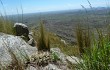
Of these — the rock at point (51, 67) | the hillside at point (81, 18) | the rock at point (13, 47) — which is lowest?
the rock at point (51, 67)

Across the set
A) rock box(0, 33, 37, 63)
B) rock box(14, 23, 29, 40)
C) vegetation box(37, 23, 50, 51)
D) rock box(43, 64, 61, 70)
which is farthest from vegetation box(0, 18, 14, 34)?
rock box(43, 64, 61, 70)

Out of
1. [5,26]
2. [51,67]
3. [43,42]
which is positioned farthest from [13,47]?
[5,26]

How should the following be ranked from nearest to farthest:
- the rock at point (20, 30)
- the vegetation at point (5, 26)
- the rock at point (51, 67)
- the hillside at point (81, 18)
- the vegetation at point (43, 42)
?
1. the hillside at point (81, 18)
2. the rock at point (51, 67)
3. the vegetation at point (43, 42)
4. the vegetation at point (5, 26)
5. the rock at point (20, 30)

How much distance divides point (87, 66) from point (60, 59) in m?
1.76

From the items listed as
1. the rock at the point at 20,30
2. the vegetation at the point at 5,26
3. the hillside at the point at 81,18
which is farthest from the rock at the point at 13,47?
the rock at the point at 20,30

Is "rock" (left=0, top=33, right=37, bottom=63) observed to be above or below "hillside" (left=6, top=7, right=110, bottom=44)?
below

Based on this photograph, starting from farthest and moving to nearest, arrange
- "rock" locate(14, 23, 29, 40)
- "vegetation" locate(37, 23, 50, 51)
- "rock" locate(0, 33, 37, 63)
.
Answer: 1. "rock" locate(14, 23, 29, 40)
2. "vegetation" locate(37, 23, 50, 51)
3. "rock" locate(0, 33, 37, 63)

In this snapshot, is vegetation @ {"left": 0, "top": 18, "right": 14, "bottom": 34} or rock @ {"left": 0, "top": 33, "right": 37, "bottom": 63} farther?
vegetation @ {"left": 0, "top": 18, "right": 14, "bottom": 34}

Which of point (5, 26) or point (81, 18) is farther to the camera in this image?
point (5, 26)

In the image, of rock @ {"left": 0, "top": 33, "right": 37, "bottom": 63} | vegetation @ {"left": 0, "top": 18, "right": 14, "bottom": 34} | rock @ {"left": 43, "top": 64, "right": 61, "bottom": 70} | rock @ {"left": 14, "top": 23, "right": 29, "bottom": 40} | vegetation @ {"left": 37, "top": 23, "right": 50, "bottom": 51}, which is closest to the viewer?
rock @ {"left": 43, "top": 64, "right": 61, "bottom": 70}

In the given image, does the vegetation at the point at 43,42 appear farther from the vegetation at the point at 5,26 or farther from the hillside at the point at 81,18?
the vegetation at the point at 5,26

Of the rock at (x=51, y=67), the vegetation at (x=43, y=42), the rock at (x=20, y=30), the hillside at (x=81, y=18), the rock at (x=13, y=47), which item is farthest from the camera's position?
the rock at (x=20, y=30)

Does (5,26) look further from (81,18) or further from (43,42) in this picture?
(81,18)

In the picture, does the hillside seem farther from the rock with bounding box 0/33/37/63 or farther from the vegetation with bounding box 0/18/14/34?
the rock with bounding box 0/33/37/63
